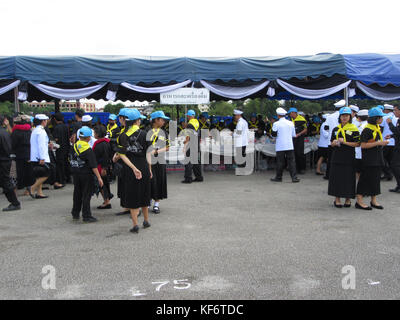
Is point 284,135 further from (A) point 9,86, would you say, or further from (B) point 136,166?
(A) point 9,86

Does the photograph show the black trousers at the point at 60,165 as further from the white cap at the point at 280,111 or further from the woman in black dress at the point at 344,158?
the woman in black dress at the point at 344,158

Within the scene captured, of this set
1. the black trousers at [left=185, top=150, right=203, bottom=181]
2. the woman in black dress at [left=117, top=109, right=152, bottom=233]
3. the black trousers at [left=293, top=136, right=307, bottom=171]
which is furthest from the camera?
the black trousers at [left=293, top=136, right=307, bottom=171]

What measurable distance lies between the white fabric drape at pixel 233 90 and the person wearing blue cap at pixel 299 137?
1.27 metres

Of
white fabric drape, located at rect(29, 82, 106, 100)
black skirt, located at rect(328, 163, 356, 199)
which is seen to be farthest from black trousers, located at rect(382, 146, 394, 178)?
white fabric drape, located at rect(29, 82, 106, 100)

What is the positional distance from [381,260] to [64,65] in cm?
943

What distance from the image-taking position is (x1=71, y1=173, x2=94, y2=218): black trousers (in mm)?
6355

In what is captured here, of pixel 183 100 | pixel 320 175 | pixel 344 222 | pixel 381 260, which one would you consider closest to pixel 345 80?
pixel 320 175

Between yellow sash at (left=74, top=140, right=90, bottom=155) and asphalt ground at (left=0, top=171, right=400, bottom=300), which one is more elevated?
yellow sash at (left=74, top=140, right=90, bottom=155)

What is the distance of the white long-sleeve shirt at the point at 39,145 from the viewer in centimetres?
808

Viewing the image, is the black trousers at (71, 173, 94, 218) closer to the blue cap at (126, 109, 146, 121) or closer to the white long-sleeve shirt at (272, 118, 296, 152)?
the blue cap at (126, 109, 146, 121)

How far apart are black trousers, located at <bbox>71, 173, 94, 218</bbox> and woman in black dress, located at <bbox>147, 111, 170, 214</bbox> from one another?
108 centimetres

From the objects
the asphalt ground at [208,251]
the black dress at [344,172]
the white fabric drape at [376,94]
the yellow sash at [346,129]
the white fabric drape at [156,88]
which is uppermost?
the white fabric drape at [156,88]

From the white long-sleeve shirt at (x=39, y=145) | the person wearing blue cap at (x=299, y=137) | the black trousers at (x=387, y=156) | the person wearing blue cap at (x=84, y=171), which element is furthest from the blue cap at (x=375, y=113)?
the white long-sleeve shirt at (x=39, y=145)

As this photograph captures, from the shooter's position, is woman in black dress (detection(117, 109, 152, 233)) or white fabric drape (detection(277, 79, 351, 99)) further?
white fabric drape (detection(277, 79, 351, 99))
